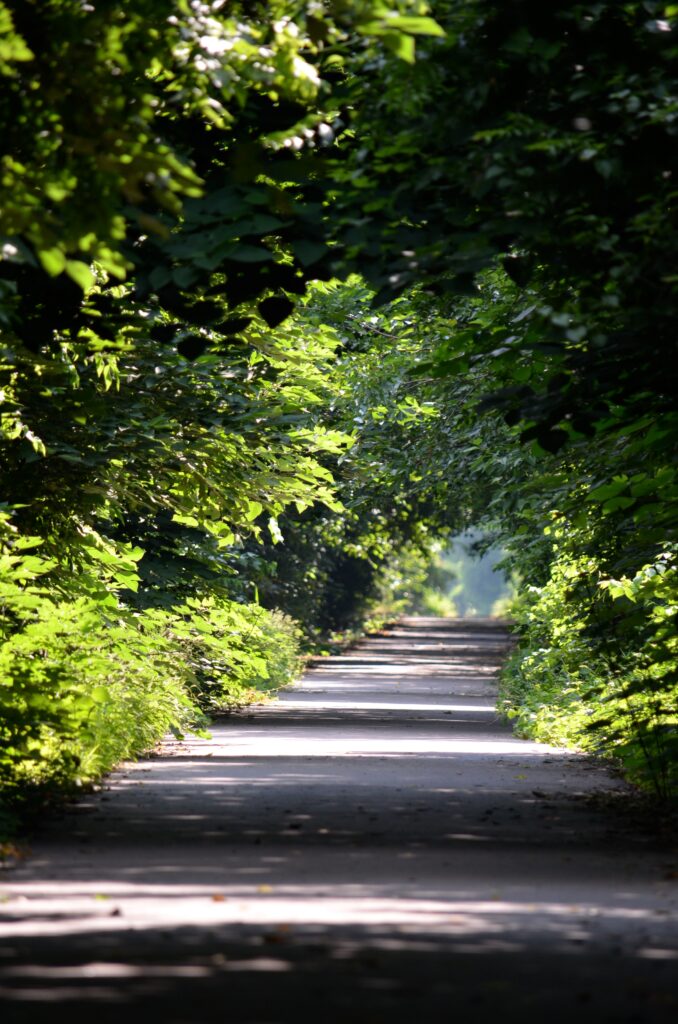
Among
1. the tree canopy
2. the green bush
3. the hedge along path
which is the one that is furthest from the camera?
the green bush

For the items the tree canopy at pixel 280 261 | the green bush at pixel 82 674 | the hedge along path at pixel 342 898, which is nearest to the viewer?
the hedge along path at pixel 342 898

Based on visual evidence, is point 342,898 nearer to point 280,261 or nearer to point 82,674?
point 280,261

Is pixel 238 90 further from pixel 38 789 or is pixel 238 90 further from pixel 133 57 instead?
pixel 38 789

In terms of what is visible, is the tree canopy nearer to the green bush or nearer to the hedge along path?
the green bush

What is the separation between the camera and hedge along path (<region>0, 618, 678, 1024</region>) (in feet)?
21.3

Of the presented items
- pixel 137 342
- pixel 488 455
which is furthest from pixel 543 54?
pixel 488 455

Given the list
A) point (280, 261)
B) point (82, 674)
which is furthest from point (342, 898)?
point (82, 674)

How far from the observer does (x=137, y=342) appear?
16.4 metres

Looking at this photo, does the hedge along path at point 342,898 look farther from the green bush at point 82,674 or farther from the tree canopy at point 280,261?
the tree canopy at point 280,261

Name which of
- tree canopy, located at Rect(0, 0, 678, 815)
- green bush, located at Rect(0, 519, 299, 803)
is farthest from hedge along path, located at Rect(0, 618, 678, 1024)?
tree canopy, located at Rect(0, 0, 678, 815)

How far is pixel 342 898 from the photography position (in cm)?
876

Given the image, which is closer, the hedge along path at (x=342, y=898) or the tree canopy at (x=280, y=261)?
the hedge along path at (x=342, y=898)

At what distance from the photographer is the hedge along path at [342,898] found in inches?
256

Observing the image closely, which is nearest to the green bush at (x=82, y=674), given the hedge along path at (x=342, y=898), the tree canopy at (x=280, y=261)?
the tree canopy at (x=280, y=261)
